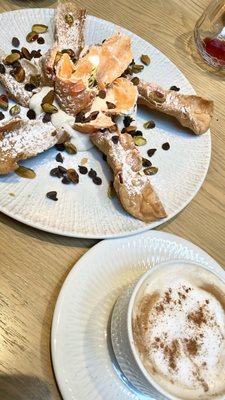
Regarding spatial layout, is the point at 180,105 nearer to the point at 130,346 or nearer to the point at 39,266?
the point at 39,266

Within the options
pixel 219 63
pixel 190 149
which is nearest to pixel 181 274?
pixel 190 149

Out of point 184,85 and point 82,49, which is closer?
point 82,49

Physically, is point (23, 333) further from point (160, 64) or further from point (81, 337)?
point (160, 64)

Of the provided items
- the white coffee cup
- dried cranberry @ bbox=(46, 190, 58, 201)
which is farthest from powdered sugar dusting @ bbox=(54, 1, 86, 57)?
the white coffee cup

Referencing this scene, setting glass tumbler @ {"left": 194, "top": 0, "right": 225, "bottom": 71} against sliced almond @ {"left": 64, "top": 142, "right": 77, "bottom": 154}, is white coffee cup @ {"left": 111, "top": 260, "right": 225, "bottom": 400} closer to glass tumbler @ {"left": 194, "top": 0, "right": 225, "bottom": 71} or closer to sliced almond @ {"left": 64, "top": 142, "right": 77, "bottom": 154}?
sliced almond @ {"left": 64, "top": 142, "right": 77, "bottom": 154}

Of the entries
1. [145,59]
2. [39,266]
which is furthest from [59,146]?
[145,59]

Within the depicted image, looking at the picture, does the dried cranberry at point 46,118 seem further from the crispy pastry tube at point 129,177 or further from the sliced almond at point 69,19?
the sliced almond at point 69,19

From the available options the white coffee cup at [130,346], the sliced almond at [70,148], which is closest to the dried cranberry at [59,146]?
the sliced almond at [70,148]
